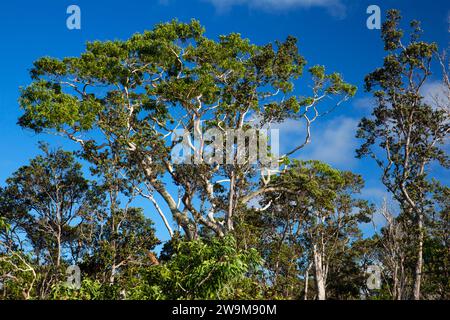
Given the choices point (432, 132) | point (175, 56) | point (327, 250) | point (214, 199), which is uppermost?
point (175, 56)

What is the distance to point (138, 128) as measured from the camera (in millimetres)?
19938

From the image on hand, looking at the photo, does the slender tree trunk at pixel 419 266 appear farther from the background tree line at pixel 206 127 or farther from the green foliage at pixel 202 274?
the green foliage at pixel 202 274

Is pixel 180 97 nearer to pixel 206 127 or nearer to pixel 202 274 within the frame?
pixel 206 127

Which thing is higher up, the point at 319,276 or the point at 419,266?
the point at 419,266

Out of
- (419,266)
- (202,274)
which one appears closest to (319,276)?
(419,266)

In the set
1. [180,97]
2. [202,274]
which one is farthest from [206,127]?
[202,274]

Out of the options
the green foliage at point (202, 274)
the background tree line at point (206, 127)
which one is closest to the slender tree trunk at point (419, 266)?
the background tree line at point (206, 127)

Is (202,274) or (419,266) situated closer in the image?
(202,274)

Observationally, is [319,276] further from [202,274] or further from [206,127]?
[202,274]

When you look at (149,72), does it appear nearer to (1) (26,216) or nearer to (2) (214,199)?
(2) (214,199)
